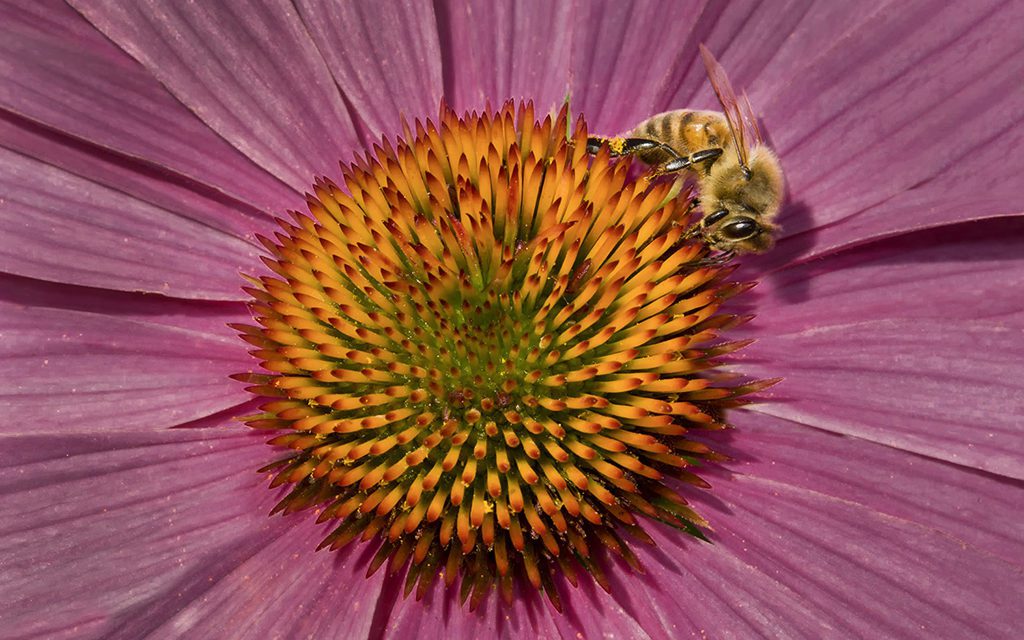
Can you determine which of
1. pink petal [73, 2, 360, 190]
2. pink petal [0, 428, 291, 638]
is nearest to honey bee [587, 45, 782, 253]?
pink petal [73, 2, 360, 190]

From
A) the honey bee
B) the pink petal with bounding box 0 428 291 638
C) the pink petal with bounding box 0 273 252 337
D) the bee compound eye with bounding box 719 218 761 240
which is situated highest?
the honey bee

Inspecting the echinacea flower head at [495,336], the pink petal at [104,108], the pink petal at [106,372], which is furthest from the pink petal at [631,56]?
the pink petal at [106,372]

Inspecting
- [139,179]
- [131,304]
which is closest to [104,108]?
[139,179]

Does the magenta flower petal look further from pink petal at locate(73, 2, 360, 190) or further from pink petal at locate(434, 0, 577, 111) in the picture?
pink petal at locate(434, 0, 577, 111)

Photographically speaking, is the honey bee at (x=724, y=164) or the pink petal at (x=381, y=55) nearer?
the honey bee at (x=724, y=164)

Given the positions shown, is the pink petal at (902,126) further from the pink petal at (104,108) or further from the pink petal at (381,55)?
the pink petal at (104,108)

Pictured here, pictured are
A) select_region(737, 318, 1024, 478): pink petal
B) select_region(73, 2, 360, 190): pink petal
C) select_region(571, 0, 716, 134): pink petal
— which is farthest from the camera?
select_region(571, 0, 716, 134): pink petal

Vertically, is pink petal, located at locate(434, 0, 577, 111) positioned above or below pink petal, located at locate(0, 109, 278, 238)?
above
